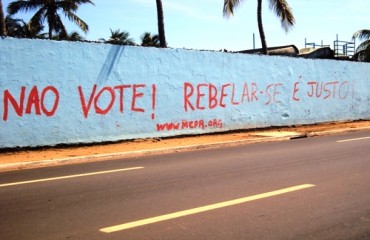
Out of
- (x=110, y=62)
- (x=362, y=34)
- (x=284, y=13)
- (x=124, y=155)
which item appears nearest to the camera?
(x=124, y=155)

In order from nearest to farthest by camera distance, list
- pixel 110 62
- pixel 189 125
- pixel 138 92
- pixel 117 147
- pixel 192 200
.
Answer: pixel 192 200
pixel 117 147
pixel 110 62
pixel 138 92
pixel 189 125

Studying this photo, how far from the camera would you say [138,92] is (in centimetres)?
1216

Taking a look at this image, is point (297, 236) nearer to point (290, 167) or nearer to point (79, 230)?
point (79, 230)

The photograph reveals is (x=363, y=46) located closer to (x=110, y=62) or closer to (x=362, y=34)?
(x=362, y=34)

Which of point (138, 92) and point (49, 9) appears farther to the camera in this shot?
point (49, 9)

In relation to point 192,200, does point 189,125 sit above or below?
above

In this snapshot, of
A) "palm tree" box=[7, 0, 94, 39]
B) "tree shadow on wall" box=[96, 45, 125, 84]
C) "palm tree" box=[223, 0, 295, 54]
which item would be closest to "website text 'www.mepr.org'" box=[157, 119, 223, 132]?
"tree shadow on wall" box=[96, 45, 125, 84]

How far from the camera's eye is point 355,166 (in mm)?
7914

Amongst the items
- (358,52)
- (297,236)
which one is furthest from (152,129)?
(358,52)

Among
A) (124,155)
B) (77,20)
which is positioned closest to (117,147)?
(124,155)

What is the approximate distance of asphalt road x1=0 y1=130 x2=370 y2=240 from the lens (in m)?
4.33

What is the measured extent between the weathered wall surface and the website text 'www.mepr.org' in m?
0.03

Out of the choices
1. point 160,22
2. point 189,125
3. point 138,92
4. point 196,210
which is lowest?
point 196,210

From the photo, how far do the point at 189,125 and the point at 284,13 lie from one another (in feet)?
30.1
